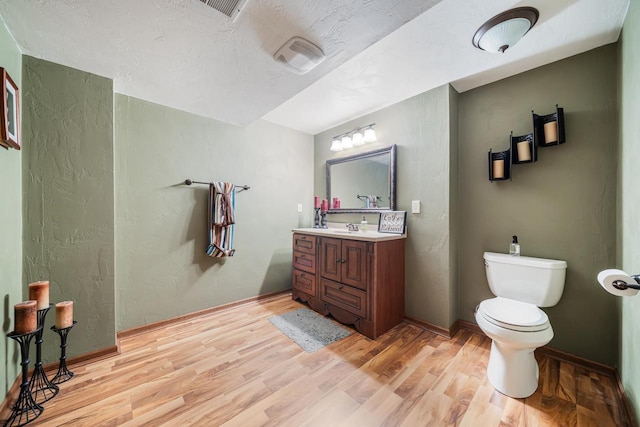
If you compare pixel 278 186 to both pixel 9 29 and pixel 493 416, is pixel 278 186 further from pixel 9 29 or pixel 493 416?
pixel 493 416

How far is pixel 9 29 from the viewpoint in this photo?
4.28ft

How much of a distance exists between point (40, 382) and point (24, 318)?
559 mm

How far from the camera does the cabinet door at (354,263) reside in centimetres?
208

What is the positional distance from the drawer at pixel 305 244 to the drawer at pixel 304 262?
44 mm

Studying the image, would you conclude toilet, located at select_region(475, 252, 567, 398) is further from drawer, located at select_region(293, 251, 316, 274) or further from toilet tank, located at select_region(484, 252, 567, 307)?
drawer, located at select_region(293, 251, 316, 274)

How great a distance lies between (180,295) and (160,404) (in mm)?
1135

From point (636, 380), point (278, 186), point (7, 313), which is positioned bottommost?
point (636, 380)

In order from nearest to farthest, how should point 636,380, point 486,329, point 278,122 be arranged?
point 636,380
point 486,329
point 278,122

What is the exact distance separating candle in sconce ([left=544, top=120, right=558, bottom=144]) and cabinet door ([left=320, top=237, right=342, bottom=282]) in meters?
1.76

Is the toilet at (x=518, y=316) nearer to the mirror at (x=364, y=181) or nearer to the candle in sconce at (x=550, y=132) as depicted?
the candle in sconce at (x=550, y=132)

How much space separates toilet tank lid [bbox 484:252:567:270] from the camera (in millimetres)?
1622

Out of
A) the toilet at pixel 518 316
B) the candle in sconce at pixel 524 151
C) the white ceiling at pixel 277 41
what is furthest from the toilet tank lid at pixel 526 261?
the white ceiling at pixel 277 41

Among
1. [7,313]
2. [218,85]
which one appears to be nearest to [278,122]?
[218,85]

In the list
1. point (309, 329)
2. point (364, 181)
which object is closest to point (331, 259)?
point (309, 329)
